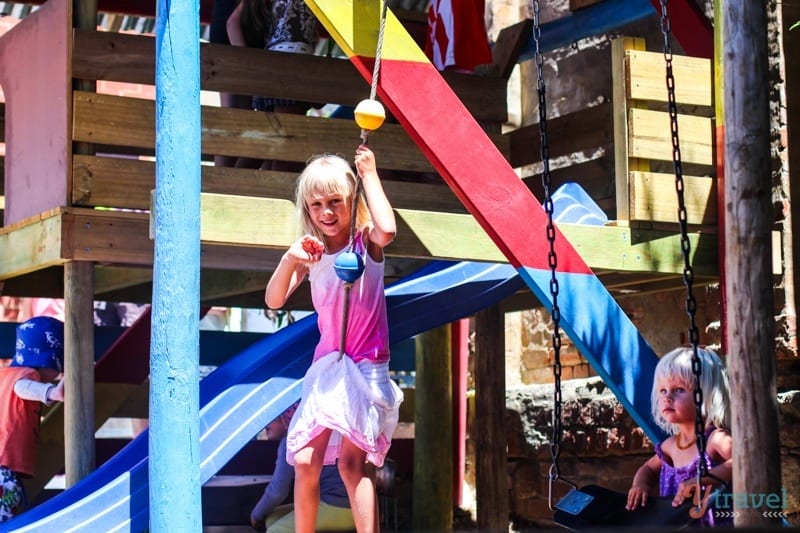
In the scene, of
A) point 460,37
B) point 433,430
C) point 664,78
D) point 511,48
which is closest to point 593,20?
point 511,48

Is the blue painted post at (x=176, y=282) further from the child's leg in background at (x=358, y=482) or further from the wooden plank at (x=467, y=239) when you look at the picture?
the child's leg in background at (x=358, y=482)

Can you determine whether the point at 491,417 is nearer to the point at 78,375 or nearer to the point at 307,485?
the point at 78,375

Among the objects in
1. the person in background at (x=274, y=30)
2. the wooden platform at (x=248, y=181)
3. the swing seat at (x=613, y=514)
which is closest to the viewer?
the swing seat at (x=613, y=514)

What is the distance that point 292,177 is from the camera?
697 cm

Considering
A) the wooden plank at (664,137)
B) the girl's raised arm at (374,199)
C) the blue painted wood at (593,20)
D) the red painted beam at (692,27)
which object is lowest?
the girl's raised arm at (374,199)

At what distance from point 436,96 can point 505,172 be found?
0.45 m

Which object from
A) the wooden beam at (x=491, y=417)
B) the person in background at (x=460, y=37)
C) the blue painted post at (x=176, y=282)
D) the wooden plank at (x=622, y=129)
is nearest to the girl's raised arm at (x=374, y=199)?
the blue painted post at (x=176, y=282)

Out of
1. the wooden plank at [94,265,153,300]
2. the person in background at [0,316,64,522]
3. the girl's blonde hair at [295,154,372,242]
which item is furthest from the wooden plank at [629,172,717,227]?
the wooden plank at [94,265,153,300]

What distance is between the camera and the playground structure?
595cm

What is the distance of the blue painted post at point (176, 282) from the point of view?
17.3 ft

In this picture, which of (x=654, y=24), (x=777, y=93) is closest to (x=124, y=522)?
(x=777, y=93)

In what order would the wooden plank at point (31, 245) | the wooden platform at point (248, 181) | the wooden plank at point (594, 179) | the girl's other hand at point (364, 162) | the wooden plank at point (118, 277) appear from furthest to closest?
the wooden plank at point (118, 277) < the wooden plank at point (594, 179) < the wooden plank at point (31, 245) < the wooden platform at point (248, 181) < the girl's other hand at point (364, 162)

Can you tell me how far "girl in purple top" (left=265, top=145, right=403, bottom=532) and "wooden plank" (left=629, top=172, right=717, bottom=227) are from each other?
74.3 inches

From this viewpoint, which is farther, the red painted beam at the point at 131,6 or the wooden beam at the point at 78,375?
the red painted beam at the point at 131,6
